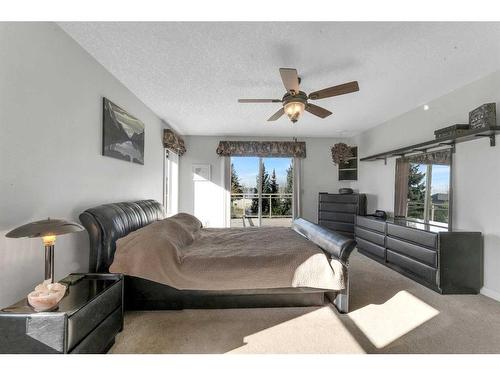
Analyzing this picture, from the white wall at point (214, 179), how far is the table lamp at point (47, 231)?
4147mm

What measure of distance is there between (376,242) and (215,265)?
2976 mm

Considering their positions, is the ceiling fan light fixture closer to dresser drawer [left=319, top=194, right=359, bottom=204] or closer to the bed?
the bed

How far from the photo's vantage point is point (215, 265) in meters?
2.08

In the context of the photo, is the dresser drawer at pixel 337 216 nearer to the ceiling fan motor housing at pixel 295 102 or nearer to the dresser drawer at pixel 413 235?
the dresser drawer at pixel 413 235

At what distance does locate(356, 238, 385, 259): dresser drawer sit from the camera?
3683mm

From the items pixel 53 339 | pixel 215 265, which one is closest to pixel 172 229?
pixel 215 265

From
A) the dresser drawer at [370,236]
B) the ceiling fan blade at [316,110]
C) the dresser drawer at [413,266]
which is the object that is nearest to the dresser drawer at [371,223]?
the dresser drawer at [370,236]

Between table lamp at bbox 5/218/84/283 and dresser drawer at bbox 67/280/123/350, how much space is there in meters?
0.29

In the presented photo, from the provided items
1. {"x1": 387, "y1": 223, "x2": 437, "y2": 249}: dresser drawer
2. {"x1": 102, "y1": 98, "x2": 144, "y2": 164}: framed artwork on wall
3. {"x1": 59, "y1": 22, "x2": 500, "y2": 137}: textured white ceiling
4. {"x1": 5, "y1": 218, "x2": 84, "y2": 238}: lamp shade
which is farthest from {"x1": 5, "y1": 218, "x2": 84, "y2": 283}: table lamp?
{"x1": 387, "y1": 223, "x2": 437, "y2": 249}: dresser drawer

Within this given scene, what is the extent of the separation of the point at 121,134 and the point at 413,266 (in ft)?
13.1

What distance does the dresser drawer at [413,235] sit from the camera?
277 centimetres

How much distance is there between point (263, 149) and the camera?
5535 mm

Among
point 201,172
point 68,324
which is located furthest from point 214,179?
point 68,324
